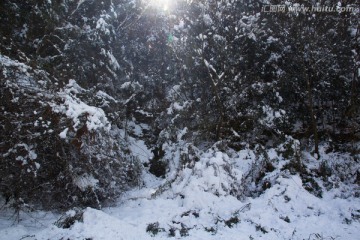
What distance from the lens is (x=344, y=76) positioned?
31.1 ft

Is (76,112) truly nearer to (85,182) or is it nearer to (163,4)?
(85,182)

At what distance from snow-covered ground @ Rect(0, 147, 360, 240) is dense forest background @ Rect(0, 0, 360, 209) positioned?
509 mm

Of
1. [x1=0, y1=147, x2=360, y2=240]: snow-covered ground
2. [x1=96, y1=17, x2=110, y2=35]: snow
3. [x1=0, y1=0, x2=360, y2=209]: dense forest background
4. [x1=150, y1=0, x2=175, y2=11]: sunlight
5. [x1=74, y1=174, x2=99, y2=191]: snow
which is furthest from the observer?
[x1=150, y1=0, x2=175, y2=11]: sunlight

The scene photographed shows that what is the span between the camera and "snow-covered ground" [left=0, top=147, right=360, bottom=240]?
5.45 m

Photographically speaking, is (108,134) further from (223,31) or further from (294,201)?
(223,31)

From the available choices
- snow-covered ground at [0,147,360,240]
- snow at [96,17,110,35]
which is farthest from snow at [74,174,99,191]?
snow at [96,17,110,35]

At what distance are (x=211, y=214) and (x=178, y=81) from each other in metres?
6.38

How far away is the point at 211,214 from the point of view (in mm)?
6266

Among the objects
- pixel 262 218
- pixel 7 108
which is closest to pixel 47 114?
pixel 7 108

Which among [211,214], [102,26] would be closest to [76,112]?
[211,214]

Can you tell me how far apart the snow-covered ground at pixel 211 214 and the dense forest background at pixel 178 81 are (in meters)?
0.51

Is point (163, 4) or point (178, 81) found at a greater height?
point (163, 4)

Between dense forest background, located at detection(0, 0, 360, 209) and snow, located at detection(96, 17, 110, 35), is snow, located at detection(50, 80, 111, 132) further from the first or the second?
snow, located at detection(96, 17, 110, 35)

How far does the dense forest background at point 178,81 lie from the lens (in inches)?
274
